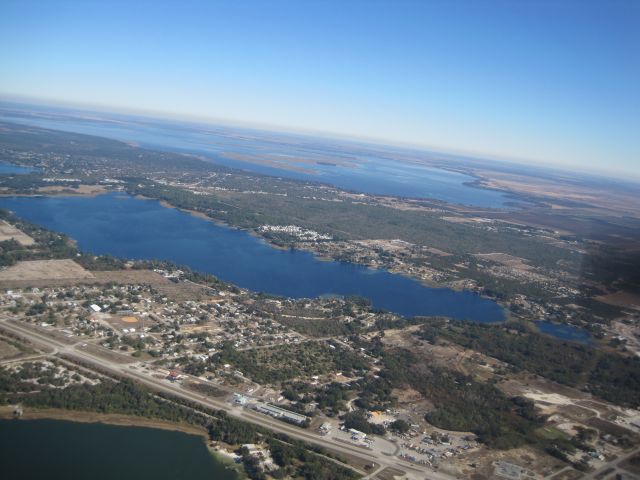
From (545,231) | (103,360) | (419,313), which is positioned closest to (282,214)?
(419,313)

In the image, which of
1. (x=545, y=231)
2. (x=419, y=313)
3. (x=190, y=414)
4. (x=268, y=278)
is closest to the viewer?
(x=190, y=414)

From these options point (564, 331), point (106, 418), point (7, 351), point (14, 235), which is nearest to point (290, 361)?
point (106, 418)

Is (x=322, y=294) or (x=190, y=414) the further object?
(x=322, y=294)

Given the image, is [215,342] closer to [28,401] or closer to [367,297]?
[28,401]

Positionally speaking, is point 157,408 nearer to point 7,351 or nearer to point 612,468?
point 7,351

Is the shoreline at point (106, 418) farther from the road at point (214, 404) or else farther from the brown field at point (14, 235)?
the brown field at point (14, 235)

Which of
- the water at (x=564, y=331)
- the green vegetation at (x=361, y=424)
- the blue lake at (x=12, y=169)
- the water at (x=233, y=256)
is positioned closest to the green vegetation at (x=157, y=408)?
the green vegetation at (x=361, y=424)

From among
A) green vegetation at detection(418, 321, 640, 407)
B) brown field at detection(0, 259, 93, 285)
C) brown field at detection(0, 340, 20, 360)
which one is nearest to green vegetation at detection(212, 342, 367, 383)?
green vegetation at detection(418, 321, 640, 407)
